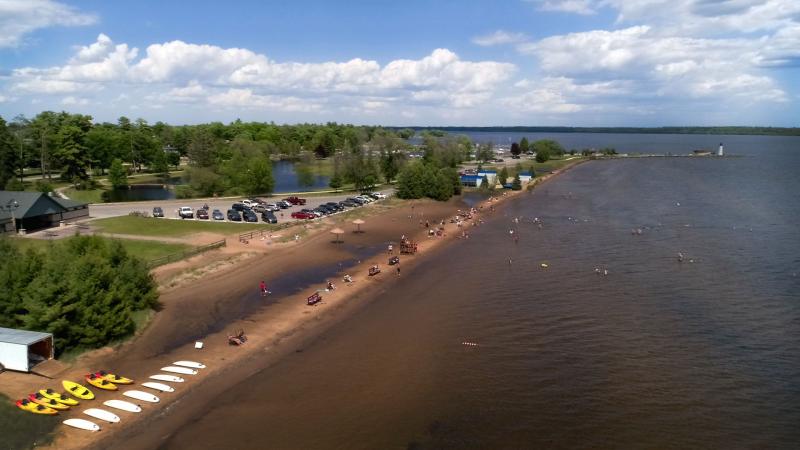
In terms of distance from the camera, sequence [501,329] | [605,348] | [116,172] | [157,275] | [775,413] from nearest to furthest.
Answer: [775,413], [605,348], [501,329], [157,275], [116,172]

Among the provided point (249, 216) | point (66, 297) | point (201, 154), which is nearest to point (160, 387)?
point (66, 297)

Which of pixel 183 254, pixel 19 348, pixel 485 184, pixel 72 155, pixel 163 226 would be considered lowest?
pixel 19 348

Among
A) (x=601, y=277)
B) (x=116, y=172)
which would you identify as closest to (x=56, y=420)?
(x=601, y=277)

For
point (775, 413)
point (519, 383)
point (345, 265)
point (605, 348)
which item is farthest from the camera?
point (345, 265)

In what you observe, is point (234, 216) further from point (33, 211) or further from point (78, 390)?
point (78, 390)

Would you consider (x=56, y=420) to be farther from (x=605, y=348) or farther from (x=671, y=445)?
(x=605, y=348)

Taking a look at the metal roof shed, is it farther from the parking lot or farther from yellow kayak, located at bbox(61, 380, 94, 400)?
the parking lot

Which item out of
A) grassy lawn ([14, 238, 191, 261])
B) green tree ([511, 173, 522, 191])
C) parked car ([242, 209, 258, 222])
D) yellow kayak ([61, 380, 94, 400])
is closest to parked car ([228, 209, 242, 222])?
parked car ([242, 209, 258, 222])
